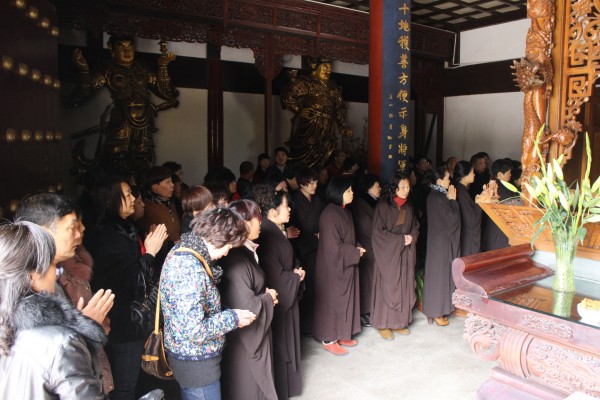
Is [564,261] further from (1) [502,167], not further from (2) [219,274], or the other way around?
(1) [502,167]

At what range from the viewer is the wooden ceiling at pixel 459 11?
752 cm

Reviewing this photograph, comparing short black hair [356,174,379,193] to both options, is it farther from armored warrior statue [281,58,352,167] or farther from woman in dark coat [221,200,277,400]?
armored warrior statue [281,58,352,167]

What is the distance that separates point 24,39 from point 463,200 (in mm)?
3920

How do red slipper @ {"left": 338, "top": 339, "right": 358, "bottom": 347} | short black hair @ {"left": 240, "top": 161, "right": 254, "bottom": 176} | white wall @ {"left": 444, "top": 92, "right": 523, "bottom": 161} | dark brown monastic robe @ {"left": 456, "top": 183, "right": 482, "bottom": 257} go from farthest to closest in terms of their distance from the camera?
white wall @ {"left": 444, "top": 92, "right": 523, "bottom": 161} < short black hair @ {"left": 240, "top": 161, "right": 254, "bottom": 176} < dark brown monastic robe @ {"left": 456, "top": 183, "right": 482, "bottom": 257} < red slipper @ {"left": 338, "top": 339, "right": 358, "bottom": 347}

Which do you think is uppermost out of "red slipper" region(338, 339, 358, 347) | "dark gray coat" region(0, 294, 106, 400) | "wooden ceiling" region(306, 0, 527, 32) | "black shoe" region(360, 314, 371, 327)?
"wooden ceiling" region(306, 0, 527, 32)

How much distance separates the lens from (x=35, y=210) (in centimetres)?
187

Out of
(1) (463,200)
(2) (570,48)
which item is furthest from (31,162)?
(1) (463,200)

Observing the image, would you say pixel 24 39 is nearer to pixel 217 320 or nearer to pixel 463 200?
pixel 217 320

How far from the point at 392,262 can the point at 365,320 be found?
66 cm

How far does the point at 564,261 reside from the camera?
246 cm

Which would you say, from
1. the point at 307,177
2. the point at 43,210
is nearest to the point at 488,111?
the point at 307,177

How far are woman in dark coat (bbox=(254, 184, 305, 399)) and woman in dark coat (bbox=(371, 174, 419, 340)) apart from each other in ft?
4.29

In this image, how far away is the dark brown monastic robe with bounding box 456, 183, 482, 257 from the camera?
4875 mm

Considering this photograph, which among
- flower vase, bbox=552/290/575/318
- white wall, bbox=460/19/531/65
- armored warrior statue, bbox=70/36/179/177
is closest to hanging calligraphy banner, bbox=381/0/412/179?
flower vase, bbox=552/290/575/318
